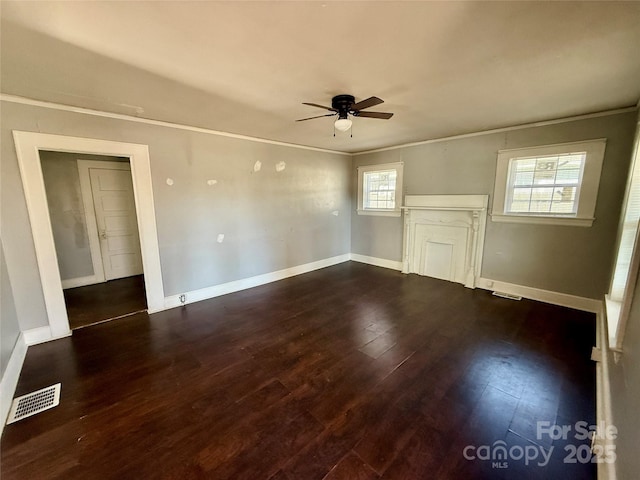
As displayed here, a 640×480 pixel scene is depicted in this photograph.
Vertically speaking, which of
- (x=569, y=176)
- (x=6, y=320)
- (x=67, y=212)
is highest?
(x=569, y=176)

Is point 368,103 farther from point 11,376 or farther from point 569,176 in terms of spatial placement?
point 11,376

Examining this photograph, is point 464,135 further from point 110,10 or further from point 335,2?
point 110,10

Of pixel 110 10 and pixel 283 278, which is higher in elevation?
pixel 110 10

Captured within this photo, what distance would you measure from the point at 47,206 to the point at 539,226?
6.11 m

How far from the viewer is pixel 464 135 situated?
421 centimetres

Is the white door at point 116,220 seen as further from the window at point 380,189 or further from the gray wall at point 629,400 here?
the gray wall at point 629,400

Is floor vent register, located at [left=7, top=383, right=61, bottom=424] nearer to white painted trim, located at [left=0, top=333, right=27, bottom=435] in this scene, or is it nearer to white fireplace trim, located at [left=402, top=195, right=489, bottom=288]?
white painted trim, located at [left=0, top=333, right=27, bottom=435]

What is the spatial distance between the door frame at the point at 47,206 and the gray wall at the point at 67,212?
6.64ft

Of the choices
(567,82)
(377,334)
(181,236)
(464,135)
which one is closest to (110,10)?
(181,236)

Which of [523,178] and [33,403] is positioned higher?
[523,178]

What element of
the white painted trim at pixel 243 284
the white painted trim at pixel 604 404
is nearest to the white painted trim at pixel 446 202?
the white painted trim at pixel 243 284

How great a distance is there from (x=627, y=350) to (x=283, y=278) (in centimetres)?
429

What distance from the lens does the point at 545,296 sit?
145 inches

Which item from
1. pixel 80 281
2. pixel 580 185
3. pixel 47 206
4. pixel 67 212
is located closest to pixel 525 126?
pixel 580 185
